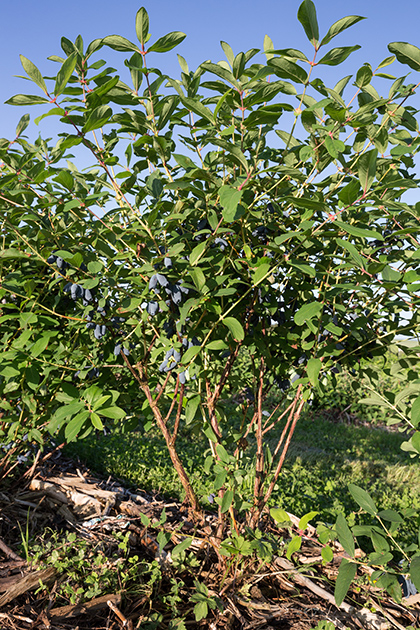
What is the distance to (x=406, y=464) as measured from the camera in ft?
17.7

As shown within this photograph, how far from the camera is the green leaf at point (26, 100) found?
4.33 ft

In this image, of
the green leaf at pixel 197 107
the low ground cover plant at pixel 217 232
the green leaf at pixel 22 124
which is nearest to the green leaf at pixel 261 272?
the low ground cover plant at pixel 217 232

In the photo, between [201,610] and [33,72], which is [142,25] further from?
[201,610]

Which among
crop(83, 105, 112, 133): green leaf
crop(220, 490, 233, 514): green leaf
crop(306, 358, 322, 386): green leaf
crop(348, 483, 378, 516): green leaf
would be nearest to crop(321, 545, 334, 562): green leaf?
crop(348, 483, 378, 516): green leaf

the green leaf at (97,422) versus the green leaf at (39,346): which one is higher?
the green leaf at (39,346)

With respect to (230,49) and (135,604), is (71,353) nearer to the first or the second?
(135,604)

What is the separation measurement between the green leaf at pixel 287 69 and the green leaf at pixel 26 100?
0.66 metres

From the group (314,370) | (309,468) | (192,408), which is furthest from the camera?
(309,468)

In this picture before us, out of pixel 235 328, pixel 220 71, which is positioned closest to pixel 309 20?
pixel 220 71

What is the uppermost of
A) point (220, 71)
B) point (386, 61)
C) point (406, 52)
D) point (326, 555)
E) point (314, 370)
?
point (386, 61)

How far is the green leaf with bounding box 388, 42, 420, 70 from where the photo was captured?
52.6 inches

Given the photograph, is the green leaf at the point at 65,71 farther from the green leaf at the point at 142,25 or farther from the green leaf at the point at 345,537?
the green leaf at the point at 345,537

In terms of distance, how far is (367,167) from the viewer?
1.26m

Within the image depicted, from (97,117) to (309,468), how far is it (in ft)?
14.1
